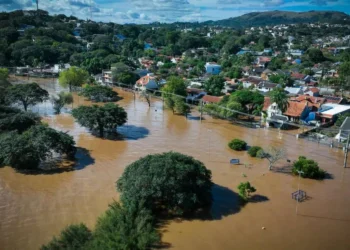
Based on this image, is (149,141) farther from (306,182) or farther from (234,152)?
(306,182)

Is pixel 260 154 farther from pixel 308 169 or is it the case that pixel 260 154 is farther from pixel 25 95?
pixel 25 95

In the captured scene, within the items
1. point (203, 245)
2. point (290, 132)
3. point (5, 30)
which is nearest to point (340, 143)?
point (290, 132)

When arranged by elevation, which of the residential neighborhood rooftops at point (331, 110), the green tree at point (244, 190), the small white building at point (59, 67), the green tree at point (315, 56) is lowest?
the green tree at point (244, 190)

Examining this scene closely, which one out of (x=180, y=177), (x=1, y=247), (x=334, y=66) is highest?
(x=334, y=66)

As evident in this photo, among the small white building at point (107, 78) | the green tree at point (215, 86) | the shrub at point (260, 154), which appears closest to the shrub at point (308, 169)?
the shrub at point (260, 154)

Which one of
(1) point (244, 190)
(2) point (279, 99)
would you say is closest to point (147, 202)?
(1) point (244, 190)

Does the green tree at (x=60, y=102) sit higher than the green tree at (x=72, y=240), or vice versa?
the green tree at (x=60, y=102)

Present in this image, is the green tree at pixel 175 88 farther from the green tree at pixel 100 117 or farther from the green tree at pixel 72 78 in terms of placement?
the green tree at pixel 72 78

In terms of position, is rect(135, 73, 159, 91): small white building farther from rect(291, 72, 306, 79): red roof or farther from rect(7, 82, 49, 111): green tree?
rect(291, 72, 306, 79): red roof
